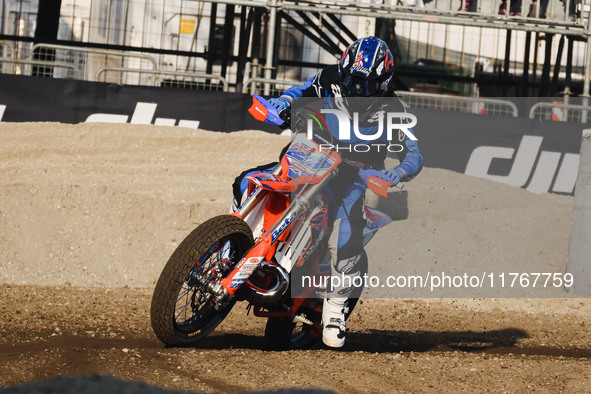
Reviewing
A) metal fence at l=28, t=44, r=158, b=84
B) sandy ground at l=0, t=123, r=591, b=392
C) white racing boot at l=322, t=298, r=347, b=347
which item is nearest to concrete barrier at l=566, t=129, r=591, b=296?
sandy ground at l=0, t=123, r=591, b=392

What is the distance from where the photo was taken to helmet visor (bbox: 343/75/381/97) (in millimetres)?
5465

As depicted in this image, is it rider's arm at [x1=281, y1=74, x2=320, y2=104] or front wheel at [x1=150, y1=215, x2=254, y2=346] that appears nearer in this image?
front wheel at [x1=150, y1=215, x2=254, y2=346]

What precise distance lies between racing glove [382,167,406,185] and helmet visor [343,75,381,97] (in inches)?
24.9

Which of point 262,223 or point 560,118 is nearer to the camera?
point 262,223

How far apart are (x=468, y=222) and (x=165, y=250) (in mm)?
4066

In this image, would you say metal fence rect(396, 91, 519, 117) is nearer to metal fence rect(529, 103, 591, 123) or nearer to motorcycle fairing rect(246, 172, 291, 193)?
metal fence rect(529, 103, 591, 123)

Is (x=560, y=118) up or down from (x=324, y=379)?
up

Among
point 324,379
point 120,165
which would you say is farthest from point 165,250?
point 324,379

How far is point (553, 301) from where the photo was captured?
879cm

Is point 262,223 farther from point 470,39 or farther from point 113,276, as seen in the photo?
point 470,39

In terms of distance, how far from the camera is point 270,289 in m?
5.10

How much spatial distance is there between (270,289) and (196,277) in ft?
1.68

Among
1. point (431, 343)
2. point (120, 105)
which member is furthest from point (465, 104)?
point (431, 343)

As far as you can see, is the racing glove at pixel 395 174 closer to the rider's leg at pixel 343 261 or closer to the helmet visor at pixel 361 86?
the rider's leg at pixel 343 261
